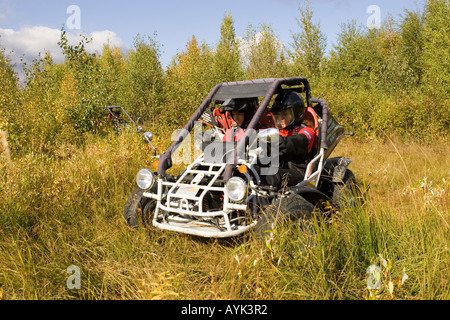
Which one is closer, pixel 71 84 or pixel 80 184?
pixel 80 184

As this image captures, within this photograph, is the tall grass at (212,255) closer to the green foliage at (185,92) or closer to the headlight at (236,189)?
the headlight at (236,189)

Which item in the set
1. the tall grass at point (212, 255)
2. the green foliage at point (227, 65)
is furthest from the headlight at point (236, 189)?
the green foliage at point (227, 65)

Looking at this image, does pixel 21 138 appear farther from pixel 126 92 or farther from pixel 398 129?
pixel 398 129

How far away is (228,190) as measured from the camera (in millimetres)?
3428

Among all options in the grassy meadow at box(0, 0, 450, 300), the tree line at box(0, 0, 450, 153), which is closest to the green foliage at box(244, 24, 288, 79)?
the tree line at box(0, 0, 450, 153)

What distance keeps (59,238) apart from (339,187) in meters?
3.32

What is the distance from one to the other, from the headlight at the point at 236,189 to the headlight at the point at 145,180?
906 millimetres

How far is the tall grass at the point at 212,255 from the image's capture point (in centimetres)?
278

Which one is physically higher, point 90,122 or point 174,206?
point 90,122
